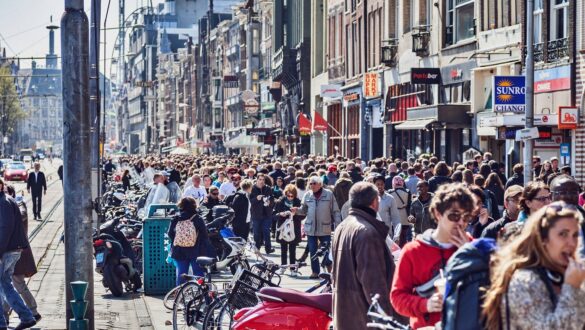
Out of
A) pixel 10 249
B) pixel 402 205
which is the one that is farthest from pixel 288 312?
pixel 402 205

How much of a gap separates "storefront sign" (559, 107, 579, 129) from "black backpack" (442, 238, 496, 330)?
949 inches

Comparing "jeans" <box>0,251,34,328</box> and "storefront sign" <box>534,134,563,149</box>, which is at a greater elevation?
"storefront sign" <box>534,134,563,149</box>

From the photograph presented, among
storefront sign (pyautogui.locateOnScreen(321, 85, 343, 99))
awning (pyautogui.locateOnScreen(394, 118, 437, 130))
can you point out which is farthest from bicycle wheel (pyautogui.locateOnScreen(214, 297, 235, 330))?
storefront sign (pyautogui.locateOnScreen(321, 85, 343, 99))

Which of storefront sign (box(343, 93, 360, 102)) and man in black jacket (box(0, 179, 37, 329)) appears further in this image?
storefront sign (box(343, 93, 360, 102))

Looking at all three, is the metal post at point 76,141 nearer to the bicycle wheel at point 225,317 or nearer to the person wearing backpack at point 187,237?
the bicycle wheel at point 225,317

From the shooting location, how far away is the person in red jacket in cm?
685

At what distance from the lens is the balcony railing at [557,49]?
99.5ft

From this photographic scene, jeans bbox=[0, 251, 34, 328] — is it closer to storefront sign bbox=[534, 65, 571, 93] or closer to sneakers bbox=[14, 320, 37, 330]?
sneakers bbox=[14, 320, 37, 330]

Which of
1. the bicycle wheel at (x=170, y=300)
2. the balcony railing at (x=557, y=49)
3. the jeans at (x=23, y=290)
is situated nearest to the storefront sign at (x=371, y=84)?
the balcony railing at (x=557, y=49)

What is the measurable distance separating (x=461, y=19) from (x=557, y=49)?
857 centimetres

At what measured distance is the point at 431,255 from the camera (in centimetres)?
697

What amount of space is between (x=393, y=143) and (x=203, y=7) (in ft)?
474

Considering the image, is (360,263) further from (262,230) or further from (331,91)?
(331,91)

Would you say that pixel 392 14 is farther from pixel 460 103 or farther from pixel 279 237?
pixel 279 237
